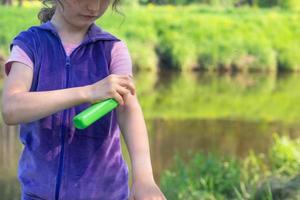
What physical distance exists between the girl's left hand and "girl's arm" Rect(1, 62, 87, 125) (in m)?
0.18

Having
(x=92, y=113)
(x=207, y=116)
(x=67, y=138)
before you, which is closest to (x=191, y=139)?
(x=207, y=116)

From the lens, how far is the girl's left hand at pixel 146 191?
116 cm

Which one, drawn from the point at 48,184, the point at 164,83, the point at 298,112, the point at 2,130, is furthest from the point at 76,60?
the point at 164,83

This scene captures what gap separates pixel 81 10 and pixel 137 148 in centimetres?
27

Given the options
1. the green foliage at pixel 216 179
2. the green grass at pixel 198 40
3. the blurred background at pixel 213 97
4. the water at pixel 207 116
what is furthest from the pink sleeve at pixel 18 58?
the green grass at pixel 198 40

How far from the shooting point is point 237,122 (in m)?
8.52

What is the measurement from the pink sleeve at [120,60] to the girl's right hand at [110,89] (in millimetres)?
131

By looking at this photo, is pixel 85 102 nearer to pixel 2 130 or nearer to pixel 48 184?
pixel 48 184

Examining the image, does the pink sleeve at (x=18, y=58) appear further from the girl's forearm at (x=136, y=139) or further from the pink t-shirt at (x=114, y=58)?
the girl's forearm at (x=136, y=139)

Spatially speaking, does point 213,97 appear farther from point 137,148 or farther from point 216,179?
point 137,148

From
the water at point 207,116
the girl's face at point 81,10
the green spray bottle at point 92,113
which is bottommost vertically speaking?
the water at point 207,116

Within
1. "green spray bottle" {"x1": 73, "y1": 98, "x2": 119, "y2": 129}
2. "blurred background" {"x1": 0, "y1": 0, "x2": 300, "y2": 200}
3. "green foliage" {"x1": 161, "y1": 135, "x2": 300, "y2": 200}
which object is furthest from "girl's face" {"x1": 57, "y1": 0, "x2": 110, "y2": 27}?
"green foliage" {"x1": 161, "y1": 135, "x2": 300, "y2": 200}

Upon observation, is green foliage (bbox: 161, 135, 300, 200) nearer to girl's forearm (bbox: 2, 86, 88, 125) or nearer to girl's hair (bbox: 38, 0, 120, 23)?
girl's hair (bbox: 38, 0, 120, 23)

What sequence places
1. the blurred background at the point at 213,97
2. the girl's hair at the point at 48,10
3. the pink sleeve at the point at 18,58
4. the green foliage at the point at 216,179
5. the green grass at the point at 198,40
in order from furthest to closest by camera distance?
the green grass at the point at 198,40 < the blurred background at the point at 213,97 < the green foliage at the point at 216,179 < the girl's hair at the point at 48,10 < the pink sleeve at the point at 18,58
